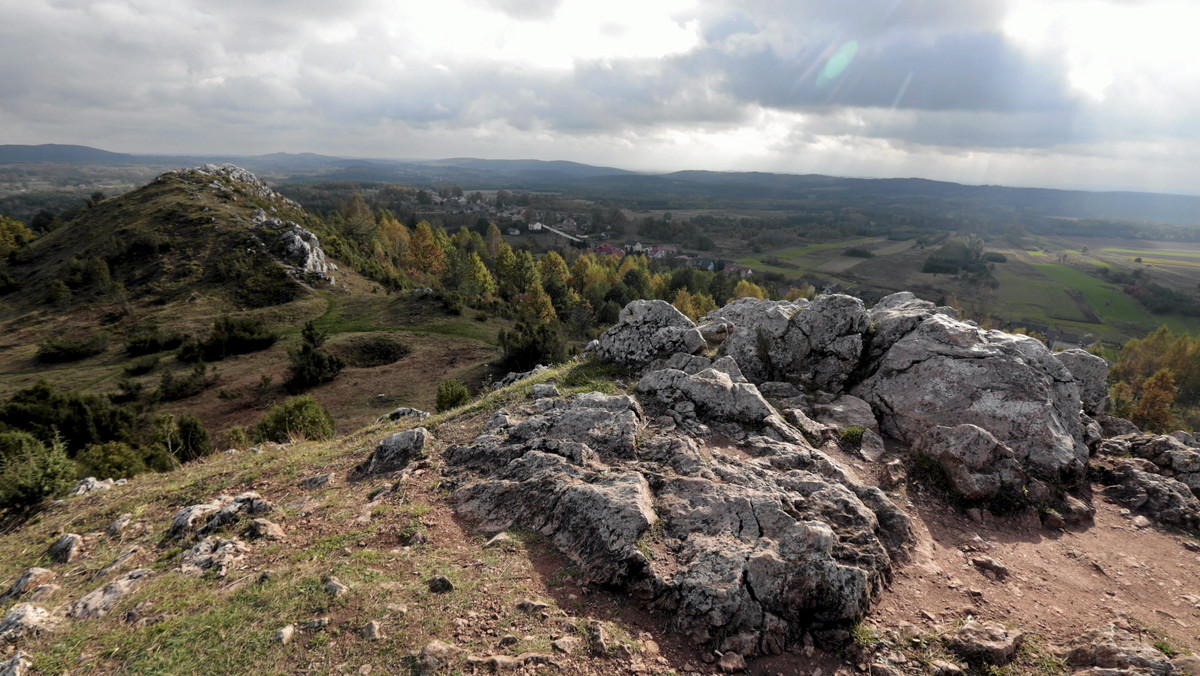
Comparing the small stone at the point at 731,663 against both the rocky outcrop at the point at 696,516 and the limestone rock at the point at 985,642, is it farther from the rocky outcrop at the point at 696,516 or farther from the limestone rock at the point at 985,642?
the limestone rock at the point at 985,642

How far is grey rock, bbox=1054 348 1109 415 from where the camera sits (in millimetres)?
16969

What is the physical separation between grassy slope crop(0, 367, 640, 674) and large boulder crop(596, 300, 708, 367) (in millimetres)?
8532

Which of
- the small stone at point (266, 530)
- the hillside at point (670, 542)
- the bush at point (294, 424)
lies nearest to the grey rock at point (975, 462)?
the hillside at point (670, 542)

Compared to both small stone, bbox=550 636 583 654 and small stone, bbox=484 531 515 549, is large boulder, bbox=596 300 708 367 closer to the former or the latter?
small stone, bbox=484 531 515 549

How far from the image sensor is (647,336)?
18359 mm

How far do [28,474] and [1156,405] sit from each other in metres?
82.8

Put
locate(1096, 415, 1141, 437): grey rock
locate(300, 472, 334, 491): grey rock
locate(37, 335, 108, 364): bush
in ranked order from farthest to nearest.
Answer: locate(37, 335, 108, 364): bush → locate(1096, 415, 1141, 437): grey rock → locate(300, 472, 334, 491): grey rock

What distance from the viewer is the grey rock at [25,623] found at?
6.99m

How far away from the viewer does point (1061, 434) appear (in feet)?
42.1

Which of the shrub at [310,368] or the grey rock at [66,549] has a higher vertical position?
the grey rock at [66,549]

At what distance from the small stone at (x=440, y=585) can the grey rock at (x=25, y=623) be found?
561 centimetres

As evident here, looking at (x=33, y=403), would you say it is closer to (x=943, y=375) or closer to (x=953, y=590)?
(x=953, y=590)

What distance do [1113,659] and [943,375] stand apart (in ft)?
28.9

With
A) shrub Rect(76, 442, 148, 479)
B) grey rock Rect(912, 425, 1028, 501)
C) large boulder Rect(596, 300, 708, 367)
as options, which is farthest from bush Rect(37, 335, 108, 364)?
grey rock Rect(912, 425, 1028, 501)
